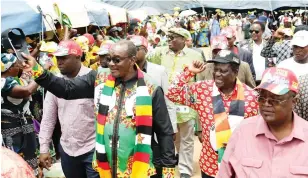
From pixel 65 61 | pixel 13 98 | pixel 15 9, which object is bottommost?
pixel 13 98

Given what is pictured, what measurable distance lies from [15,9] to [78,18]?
260 centimetres

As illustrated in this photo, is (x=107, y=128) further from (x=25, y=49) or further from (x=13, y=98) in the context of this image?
(x=13, y=98)

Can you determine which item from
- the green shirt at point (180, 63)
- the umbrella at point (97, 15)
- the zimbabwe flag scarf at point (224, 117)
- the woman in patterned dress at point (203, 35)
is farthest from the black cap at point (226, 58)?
the woman in patterned dress at point (203, 35)

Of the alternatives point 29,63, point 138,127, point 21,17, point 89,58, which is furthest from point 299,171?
point 21,17

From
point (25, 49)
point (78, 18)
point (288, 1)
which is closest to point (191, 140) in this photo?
point (25, 49)

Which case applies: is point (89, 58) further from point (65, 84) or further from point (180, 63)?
point (65, 84)

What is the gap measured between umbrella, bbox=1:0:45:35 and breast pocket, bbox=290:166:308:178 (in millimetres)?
5660

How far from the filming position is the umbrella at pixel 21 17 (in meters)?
7.35

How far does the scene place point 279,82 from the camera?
2830 mm

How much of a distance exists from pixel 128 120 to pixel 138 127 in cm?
9

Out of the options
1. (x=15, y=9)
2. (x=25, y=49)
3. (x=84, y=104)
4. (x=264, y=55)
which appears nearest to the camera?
(x=25, y=49)

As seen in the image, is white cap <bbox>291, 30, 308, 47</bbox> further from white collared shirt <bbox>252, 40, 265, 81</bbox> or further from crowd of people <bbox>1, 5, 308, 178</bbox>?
white collared shirt <bbox>252, 40, 265, 81</bbox>

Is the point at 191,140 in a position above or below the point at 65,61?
below

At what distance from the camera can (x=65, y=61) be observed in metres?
4.30
